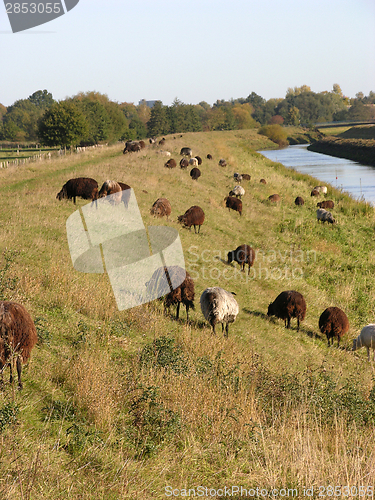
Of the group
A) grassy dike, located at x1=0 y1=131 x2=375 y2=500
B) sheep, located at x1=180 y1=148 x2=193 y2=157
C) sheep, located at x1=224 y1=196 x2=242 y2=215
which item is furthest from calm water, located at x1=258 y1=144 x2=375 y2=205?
grassy dike, located at x1=0 y1=131 x2=375 y2=500

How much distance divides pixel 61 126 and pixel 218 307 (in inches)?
2206

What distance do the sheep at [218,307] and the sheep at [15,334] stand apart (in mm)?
5955

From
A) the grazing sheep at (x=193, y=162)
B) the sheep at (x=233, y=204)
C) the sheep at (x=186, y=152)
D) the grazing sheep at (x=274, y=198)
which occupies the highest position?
the sheep at (x=186, y=152)

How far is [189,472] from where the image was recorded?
15.7 ft

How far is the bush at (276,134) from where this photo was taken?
113 metres

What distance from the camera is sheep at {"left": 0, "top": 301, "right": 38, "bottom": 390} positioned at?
17.4ft

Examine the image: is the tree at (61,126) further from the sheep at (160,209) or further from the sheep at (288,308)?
the sheep at (288,308)

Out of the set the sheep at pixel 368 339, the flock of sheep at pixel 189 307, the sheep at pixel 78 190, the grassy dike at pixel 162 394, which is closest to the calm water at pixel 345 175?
the flock of sheep at pixel 189 307

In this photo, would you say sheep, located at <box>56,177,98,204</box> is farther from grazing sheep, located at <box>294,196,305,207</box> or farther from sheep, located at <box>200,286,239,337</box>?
grazing sheep, located at <box>294,196,305,207</box>

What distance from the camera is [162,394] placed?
6.06 metres

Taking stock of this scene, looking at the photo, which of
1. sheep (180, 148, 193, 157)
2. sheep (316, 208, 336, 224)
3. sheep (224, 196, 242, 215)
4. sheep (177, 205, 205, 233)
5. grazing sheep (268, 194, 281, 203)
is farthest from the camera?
sheep (180, 148, 193, 157)

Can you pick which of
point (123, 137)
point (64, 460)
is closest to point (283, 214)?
point (64, 460)

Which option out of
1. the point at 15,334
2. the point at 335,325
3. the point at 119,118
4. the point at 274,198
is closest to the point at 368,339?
the point at 335,325

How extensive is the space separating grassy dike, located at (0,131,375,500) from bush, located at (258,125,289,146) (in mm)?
103769
